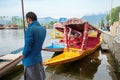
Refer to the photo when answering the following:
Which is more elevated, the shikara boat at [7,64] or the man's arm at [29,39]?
the man's arm at [29,39]

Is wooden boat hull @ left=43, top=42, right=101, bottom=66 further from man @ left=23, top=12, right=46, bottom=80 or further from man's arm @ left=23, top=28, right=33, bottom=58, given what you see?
man's arm @ left=23, top=28, right=33, bottom=58

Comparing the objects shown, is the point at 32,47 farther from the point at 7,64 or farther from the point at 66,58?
the point at 66,58

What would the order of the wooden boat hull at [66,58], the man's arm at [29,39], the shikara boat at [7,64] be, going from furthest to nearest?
the wooden boat hull at [66,58], the shikara boat at [7,64], the man's arm at [29,39]

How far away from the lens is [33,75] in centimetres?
552

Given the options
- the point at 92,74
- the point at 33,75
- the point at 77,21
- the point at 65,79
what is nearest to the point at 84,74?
the point at 92,74

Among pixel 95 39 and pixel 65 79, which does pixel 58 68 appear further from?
pixel 95 39

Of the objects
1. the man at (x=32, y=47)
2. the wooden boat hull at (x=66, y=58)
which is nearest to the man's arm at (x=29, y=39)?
the man at (x=32, y=47)

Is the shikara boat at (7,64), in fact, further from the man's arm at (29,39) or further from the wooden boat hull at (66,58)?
the man's arm at (29,39)

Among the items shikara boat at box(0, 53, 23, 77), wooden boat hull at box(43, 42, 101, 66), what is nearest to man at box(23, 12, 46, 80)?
shikara boat at box(0, 53, 23, 77)

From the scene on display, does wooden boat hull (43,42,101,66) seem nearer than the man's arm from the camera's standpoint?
No

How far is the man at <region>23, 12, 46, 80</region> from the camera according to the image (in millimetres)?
5215

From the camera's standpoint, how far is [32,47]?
5.33 meters

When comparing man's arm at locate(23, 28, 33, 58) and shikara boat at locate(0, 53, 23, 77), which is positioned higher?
man's arm at locate(23, 28, 33, 58)

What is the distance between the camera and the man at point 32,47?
5215mm
